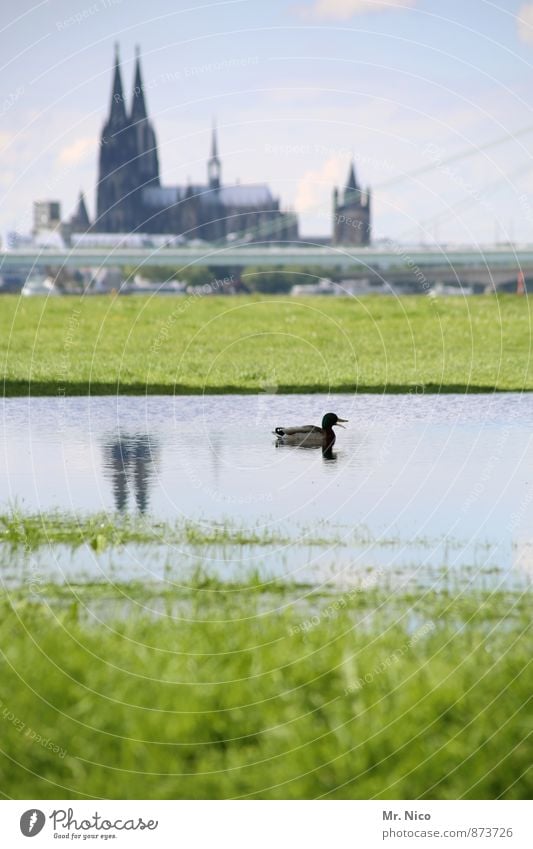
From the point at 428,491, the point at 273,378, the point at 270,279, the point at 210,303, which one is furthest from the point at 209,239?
the point at 428,491

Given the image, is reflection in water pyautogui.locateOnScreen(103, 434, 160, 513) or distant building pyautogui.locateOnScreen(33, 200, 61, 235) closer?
reflection in water pyautogui.locateOnScreen(103, 434, 160, 513)

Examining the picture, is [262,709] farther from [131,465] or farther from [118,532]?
[131,465]

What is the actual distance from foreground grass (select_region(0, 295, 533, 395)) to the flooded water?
3.08 meters

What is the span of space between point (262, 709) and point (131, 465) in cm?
740

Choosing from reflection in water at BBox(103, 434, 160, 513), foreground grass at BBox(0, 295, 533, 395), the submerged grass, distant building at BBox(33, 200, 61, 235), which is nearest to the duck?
reflection in water at BBox(103, 434, 160, 513)

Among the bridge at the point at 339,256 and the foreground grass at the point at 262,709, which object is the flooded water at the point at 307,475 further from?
the bridge at the point at 339,256

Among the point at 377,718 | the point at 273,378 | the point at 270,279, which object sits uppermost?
the point at 270,279

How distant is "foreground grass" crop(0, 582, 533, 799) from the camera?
527cm

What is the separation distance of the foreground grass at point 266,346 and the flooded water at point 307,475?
121 inches

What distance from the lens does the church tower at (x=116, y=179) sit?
466ft

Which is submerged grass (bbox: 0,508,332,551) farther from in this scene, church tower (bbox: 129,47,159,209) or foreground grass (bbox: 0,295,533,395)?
church tower (bbox: 129,47,159,209)
